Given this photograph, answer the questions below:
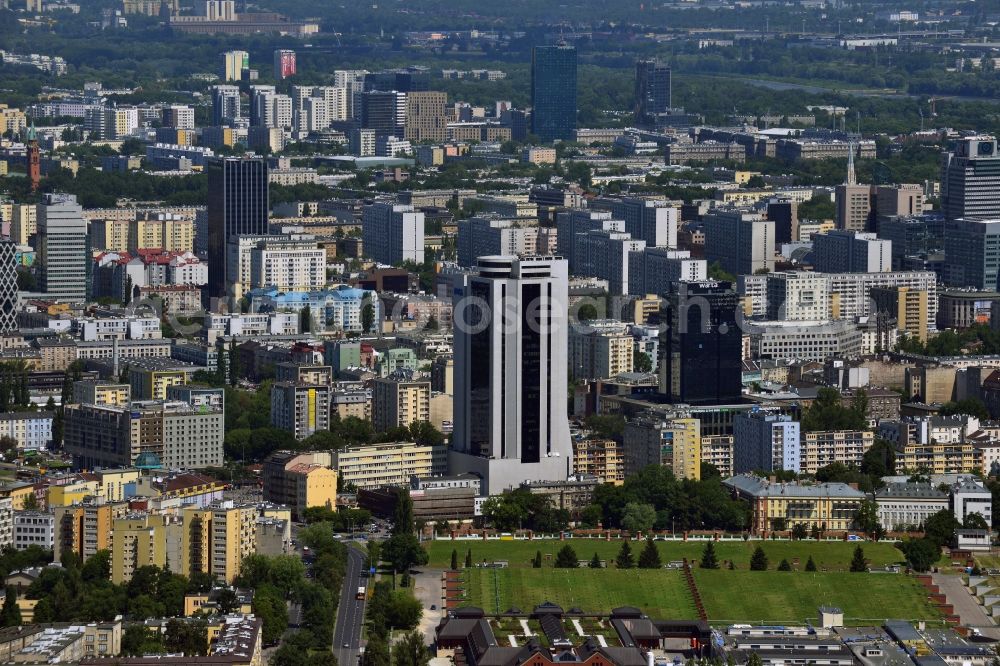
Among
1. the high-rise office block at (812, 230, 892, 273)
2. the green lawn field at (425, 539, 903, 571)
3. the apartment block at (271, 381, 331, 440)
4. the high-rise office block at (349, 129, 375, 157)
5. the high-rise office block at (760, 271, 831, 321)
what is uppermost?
the high-rise office block at (349, 129, 375, 157)

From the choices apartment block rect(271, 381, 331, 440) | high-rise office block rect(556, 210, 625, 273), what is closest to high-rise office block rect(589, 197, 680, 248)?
high-rise office block rect(556, 210, 625, 273)

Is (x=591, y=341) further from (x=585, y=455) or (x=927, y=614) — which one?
(x=927, y=614)

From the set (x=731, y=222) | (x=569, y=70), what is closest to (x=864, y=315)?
(x=731, y=222)

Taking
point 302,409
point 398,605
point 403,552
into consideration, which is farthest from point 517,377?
point 398,605

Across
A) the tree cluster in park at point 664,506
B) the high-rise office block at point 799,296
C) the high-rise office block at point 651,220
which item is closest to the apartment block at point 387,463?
the tree cluster in park at point 664,506

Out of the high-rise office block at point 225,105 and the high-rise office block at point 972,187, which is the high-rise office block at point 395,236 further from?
the high-rise office block at point 225,105

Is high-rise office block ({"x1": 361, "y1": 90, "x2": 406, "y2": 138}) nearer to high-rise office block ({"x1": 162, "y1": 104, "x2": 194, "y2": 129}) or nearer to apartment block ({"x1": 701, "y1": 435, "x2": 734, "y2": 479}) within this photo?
high-rise office block ({"x1": 162, "y1": 104, "x2": 194, "y2": 129})

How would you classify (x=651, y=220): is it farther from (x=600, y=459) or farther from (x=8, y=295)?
(x=600, y=459)
